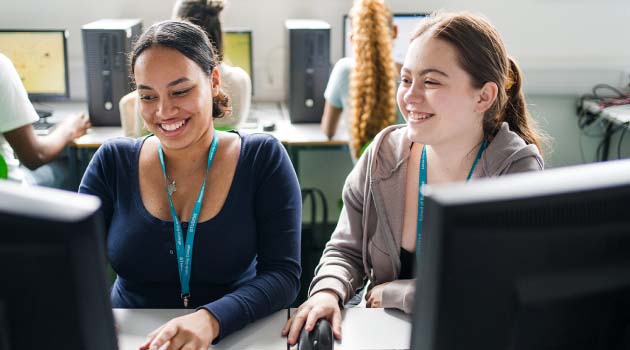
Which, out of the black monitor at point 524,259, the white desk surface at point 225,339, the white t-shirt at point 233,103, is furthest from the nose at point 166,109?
the white t-shirt at point 233,103

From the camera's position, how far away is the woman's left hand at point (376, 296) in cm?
141

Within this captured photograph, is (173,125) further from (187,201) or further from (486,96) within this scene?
(486,96)

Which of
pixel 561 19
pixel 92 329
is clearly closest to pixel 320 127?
pixel 561 19

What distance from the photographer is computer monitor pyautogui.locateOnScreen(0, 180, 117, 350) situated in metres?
0.69

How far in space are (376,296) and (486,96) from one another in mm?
512

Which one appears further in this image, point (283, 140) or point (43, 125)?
point (43, 125)

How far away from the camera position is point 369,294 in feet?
4.82

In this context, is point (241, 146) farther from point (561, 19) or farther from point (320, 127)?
point (561, 19)

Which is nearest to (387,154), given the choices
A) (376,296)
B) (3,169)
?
(376,296)

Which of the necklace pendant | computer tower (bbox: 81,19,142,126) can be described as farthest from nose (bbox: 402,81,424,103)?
computer tower (bbox: 81,19,142,126)

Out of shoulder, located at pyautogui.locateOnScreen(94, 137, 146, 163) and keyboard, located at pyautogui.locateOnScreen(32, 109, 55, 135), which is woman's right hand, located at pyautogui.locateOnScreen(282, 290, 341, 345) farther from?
keyboard, located at pyautogui.locateOnScreen(32, 109, 55, 135)

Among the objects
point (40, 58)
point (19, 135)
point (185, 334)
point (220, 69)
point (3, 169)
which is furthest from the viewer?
point (40, 58)

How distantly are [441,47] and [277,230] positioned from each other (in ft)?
1.76

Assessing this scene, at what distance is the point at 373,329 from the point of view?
4.28 ft
